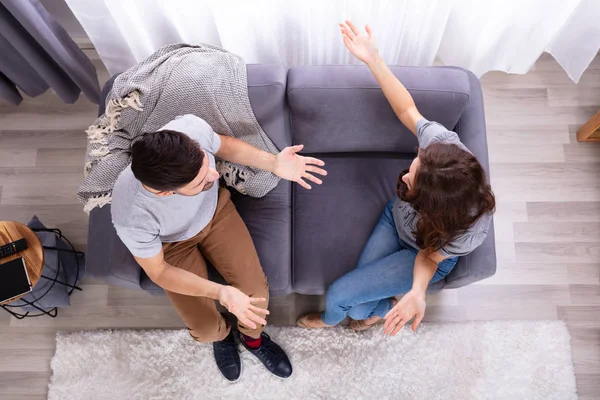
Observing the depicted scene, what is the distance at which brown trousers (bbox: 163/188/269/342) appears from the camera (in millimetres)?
1729

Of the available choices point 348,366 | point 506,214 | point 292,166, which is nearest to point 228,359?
point 348,366

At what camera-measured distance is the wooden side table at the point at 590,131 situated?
2150 mm

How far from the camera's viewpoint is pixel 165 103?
5.31 feet

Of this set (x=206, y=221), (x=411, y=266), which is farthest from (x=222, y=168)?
(x=411, y=266)

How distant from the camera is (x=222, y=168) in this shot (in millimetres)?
1786

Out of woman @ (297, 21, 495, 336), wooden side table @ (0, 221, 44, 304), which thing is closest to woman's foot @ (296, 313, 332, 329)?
woman @ (297, 21, 495, 336)

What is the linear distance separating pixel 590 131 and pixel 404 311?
135 centimetres

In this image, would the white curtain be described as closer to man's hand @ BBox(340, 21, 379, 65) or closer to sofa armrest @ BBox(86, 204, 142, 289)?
man's hand @ BBox(340, 21, 379, 65)

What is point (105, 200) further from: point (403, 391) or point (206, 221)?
point (403, 391)

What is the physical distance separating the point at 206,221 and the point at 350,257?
0.56m

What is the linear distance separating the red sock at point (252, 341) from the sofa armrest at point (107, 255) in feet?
1.71

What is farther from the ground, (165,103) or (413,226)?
(165,103)

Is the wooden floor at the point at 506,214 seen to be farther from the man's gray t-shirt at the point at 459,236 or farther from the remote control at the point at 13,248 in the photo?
the man's gray t-shirt at the point at 459,236

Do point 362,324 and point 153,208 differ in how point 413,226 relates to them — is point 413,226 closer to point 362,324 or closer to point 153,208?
point 362,324
